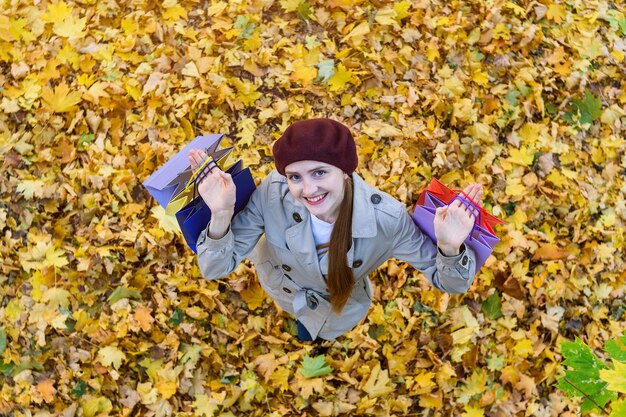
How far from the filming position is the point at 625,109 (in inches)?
172

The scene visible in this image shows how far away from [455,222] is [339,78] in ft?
7.37

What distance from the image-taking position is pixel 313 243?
237 cm

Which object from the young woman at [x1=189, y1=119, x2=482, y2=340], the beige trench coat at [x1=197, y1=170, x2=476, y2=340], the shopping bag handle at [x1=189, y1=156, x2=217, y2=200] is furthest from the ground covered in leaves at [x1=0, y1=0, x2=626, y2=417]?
the shopping bag handle at [x1=189, y1=156, x2=217, y2=200]

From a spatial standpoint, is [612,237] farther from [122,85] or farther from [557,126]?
[122,85]

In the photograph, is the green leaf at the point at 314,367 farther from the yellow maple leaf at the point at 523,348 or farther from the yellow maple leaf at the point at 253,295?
the yellow maple leaf at the point at 523,348

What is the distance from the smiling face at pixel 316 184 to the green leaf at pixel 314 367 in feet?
5.20

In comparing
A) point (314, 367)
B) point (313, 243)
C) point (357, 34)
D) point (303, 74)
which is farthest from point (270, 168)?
point (313, 243)

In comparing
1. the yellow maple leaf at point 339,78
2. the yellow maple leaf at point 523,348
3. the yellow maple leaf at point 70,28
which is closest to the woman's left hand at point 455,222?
the yellow maple leaf at point 523,348

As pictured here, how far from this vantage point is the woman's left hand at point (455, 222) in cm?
212

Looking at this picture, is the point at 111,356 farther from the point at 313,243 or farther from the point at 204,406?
the point at 313,243

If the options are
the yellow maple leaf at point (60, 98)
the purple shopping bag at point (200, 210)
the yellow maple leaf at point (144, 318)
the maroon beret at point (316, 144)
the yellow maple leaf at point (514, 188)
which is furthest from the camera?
the yellow maple leaf at point (514, 188)

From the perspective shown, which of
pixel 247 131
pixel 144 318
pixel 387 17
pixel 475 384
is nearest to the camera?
pixel 144 318

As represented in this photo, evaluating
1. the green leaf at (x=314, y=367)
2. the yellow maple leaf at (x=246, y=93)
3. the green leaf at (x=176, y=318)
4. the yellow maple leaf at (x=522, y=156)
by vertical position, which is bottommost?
the green leaf at (x=314, y=367)

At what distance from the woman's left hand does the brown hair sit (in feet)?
1.19
